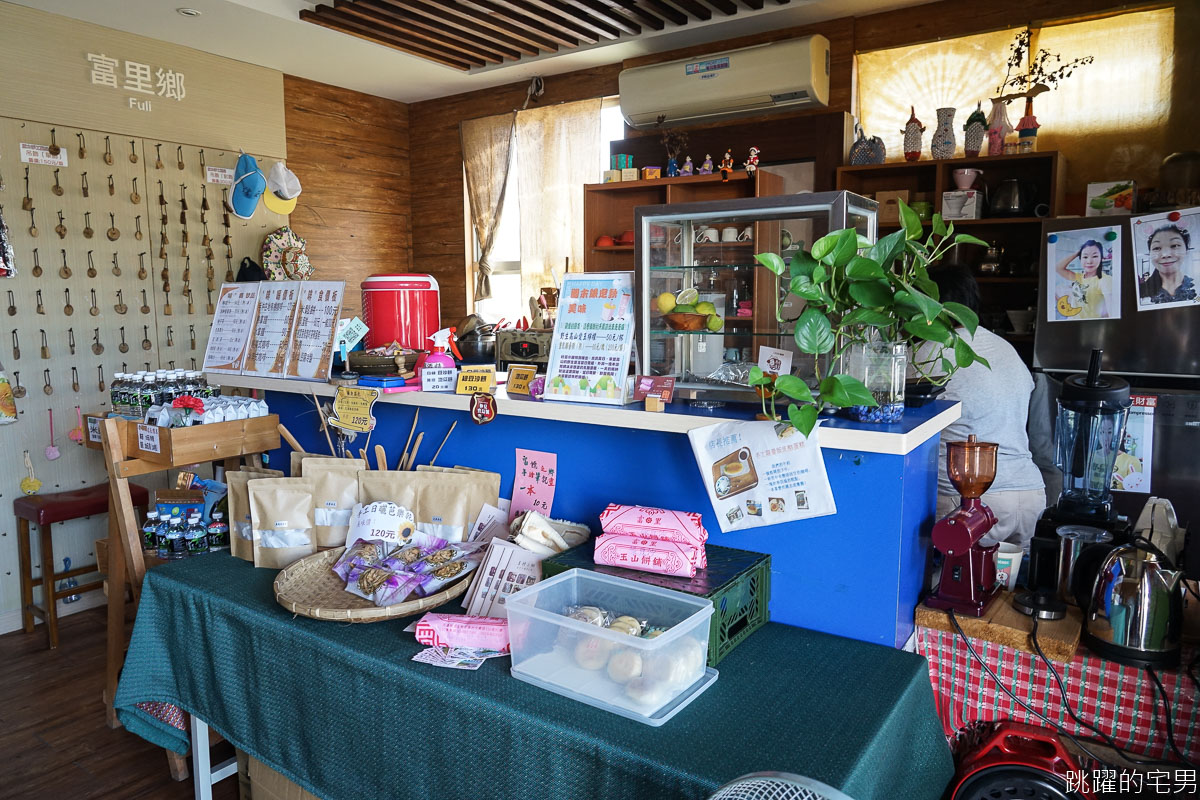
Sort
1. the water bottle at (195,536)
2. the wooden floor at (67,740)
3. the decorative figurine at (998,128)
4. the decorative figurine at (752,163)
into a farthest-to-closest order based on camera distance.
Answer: the decorative figurine at (752,163), the decorative figurine at (998,128), the wooden floor at (67,740), the water bottle at (195,536)

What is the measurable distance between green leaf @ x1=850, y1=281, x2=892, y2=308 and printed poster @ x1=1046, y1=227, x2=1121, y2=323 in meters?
2.60

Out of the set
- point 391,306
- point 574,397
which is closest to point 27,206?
point 391,306

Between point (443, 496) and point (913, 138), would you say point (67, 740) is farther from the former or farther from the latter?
point (913, 138)

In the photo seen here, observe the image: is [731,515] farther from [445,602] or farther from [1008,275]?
[1008,275]

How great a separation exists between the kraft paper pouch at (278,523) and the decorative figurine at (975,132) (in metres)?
3.40

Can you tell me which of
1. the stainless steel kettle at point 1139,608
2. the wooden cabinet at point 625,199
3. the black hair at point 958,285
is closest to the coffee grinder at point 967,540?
the stainless steel kettle at point 1139,608

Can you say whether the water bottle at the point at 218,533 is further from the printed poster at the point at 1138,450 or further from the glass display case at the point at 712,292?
the printed poster at the point at 1138,450

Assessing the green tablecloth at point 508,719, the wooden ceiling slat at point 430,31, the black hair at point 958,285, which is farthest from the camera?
the wooden ceiling slat at point 430,31

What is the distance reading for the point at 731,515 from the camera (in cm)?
154

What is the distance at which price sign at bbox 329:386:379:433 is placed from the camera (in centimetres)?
206

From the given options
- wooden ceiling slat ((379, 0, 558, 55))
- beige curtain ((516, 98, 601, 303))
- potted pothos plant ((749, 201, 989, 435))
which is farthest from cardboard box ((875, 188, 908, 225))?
potted pothos plant ((749, 201, 989, 435))

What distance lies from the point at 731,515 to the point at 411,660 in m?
0.66

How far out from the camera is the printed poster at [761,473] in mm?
1432

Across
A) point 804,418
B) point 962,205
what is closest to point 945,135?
point 962,205
